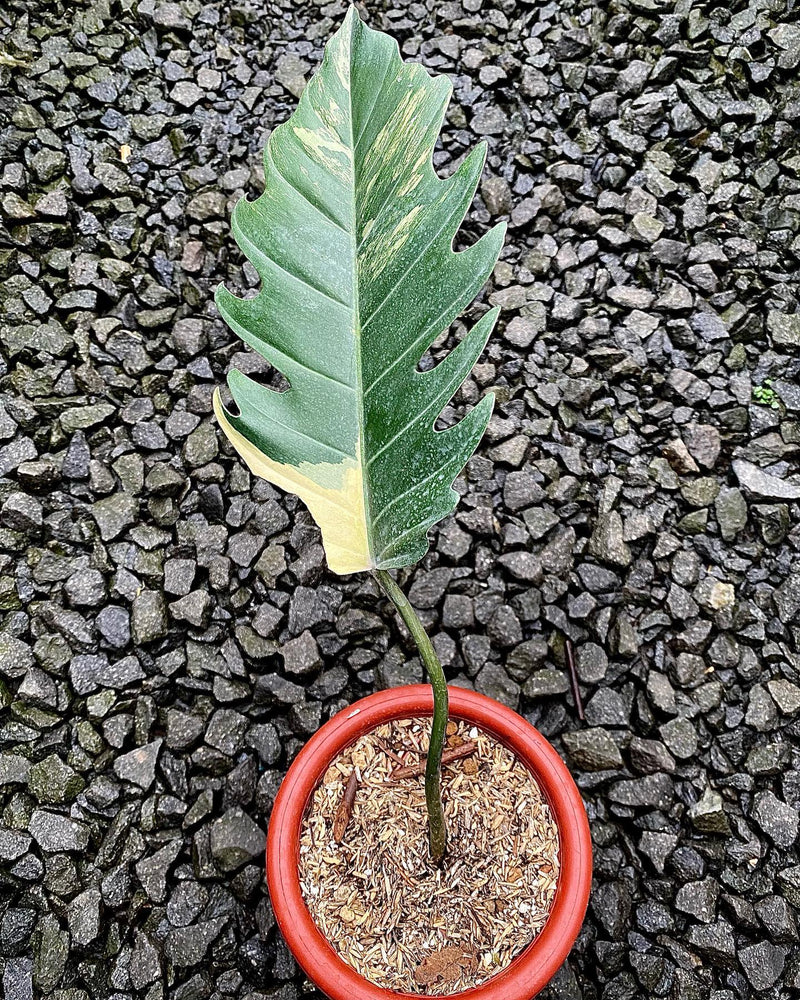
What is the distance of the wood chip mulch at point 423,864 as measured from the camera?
876 mm

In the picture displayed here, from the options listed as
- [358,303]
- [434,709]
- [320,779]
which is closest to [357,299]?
[358,303]

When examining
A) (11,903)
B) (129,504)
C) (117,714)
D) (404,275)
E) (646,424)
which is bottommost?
(11,903)

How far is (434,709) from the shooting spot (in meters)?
0.76

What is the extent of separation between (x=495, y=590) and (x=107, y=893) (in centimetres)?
69

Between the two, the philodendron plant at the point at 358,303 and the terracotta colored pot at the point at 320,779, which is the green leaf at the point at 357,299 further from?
the terracotta colored pot at the point at 320,779

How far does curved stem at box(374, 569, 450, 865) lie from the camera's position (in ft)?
2.35

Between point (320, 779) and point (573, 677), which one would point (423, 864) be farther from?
point (573, 677)

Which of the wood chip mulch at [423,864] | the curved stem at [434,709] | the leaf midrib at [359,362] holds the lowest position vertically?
the wood chip mulch at [423,864]

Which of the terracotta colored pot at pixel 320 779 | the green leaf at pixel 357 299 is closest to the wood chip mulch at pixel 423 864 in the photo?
the terracotta colored pot at pixel 320 779

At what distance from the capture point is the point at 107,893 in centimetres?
107

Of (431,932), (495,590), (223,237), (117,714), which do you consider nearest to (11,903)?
(117,714)

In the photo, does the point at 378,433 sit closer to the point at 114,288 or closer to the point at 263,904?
the point at 263,904

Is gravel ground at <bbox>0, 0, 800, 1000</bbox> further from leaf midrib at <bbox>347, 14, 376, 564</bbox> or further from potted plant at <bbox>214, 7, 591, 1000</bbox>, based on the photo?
leaf midrib at <bbox>347, 14, 376, 564</bbox>

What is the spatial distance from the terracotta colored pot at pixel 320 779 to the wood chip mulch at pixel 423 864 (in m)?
0.02
